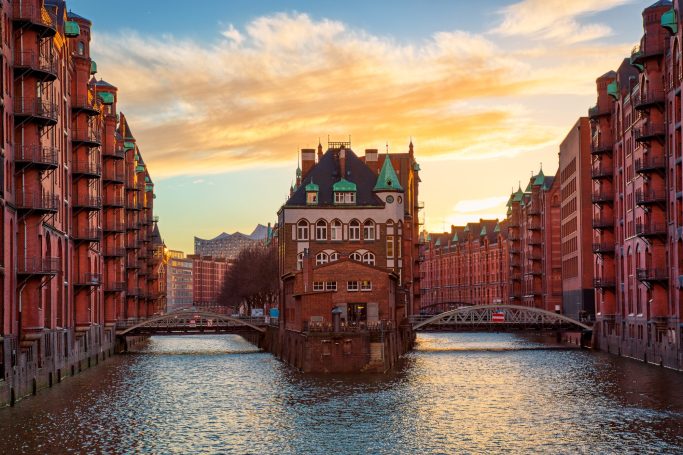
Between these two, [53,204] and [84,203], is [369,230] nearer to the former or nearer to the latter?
[84,203]

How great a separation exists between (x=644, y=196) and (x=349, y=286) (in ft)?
78.5

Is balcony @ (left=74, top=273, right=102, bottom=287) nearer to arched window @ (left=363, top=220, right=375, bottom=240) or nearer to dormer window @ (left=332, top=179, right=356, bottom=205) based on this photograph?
dormer window @ (left=332, top=179, right=356, bottom=205)

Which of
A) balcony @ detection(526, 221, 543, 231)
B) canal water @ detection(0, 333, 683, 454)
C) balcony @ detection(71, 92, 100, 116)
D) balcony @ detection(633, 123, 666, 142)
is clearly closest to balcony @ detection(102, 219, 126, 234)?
canal water @ detection(0, 333, 683, 454)

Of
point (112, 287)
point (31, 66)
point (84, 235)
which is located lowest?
point (112, 287)

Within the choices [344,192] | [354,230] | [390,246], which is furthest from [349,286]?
[344,192]

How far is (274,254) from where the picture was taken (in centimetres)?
16700

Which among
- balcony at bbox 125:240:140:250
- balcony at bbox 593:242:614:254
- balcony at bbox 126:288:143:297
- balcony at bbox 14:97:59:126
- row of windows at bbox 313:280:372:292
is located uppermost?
balcony at bbox 14:97:59:126

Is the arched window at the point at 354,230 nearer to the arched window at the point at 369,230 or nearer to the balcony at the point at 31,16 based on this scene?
the arched window at the point at 369,230

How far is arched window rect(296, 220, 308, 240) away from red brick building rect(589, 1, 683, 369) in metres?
28.7

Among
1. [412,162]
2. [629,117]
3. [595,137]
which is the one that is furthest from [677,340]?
[412,162]

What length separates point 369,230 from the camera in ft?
352

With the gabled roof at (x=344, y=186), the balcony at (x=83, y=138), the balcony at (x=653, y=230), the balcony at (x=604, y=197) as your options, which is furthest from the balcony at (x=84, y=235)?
the balcony at (x=604, y=197)

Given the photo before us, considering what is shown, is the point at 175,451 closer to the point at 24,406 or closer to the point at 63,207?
the point at 24,406

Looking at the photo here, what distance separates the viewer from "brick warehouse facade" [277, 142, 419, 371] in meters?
74.1
